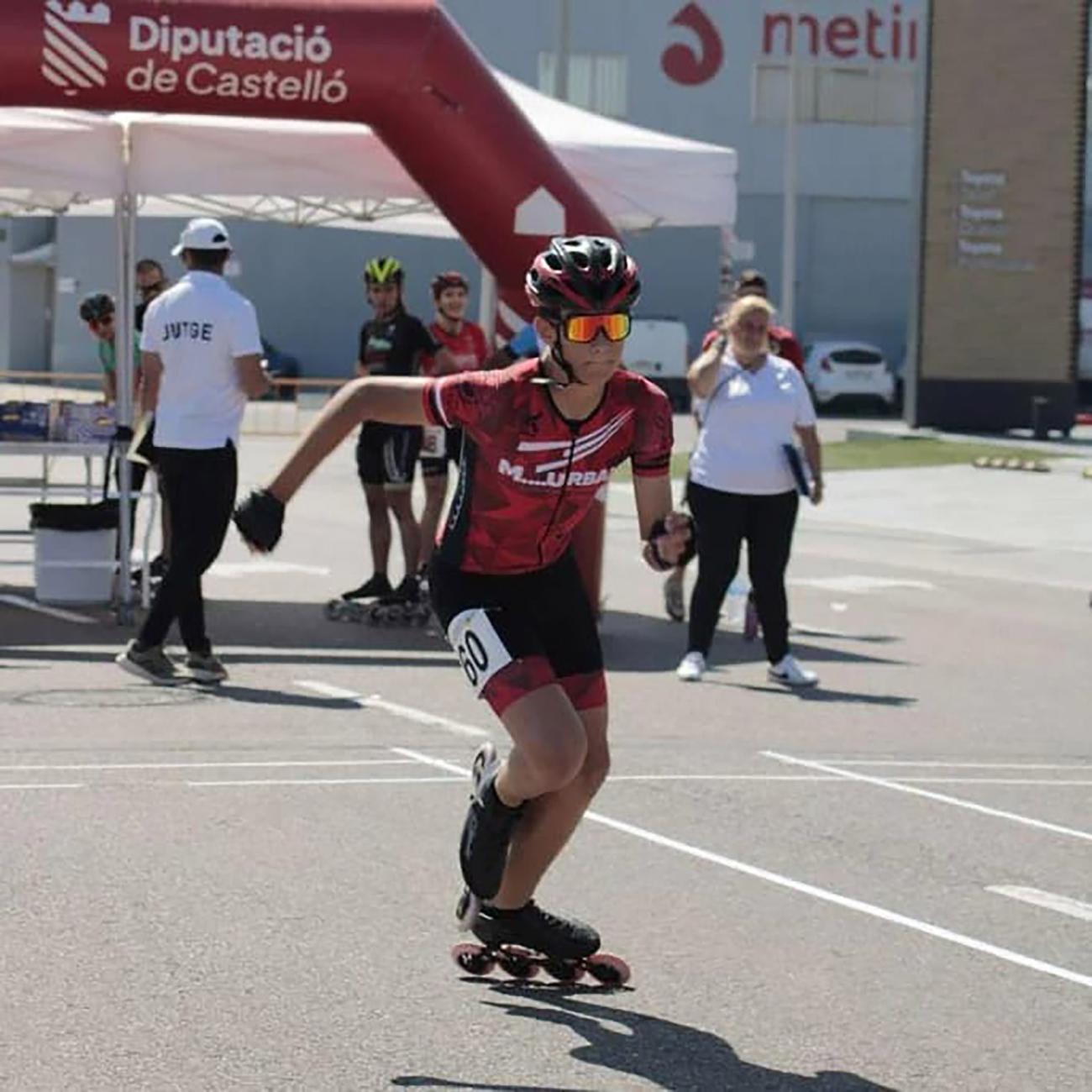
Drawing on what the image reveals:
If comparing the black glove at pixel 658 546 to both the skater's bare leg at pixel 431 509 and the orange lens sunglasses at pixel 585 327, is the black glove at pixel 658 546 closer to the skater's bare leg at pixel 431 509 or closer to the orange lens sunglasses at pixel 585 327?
the orange lens sunglasses at pixel 585 327

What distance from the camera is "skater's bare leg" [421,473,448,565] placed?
15.3 meters

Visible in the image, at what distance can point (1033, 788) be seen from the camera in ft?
33.4

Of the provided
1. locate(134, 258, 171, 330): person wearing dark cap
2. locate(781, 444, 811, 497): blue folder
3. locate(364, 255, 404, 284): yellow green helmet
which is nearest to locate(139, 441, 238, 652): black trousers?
locate(781, 444, 811, 497): blue folder

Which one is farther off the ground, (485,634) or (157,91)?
(157,91)

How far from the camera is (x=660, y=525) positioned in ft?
21.6

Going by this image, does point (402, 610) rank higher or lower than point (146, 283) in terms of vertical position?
lower

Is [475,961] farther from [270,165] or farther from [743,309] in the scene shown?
[270,165]

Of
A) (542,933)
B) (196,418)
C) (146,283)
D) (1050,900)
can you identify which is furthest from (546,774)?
(146,283)

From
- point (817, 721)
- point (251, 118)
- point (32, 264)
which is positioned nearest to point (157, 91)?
point (251, 118)

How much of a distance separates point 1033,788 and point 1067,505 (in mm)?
16824

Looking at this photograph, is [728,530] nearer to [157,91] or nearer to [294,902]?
[157,91]

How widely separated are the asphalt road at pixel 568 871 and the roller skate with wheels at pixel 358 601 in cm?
21

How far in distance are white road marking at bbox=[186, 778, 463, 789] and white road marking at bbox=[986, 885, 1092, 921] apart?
241cm

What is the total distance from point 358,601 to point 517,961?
872 centimetres
